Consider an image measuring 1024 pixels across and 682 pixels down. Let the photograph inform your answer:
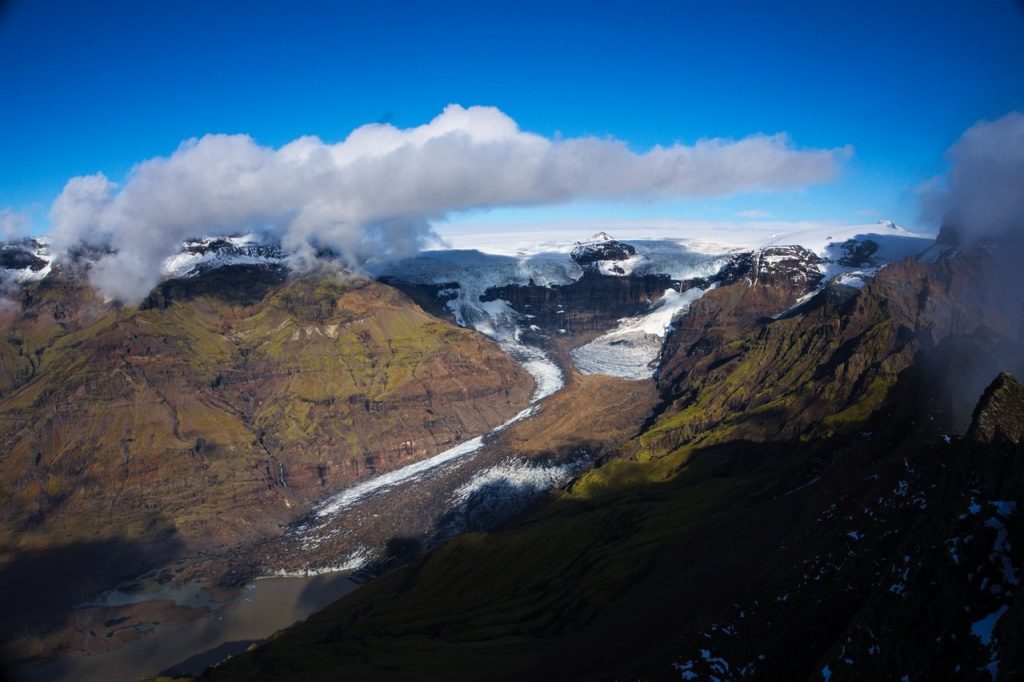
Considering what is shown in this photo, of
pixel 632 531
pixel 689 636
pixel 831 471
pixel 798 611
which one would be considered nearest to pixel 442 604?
pixel 632 531

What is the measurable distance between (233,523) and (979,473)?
190765 millimetres

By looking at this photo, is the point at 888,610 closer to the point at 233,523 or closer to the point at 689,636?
the point at 689,636

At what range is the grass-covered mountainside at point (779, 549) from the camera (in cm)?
2888

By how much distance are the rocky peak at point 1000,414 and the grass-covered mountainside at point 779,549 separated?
0.42ft

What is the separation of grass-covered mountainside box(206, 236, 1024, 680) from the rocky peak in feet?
0.42

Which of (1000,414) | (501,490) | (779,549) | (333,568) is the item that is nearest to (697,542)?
(779,549)

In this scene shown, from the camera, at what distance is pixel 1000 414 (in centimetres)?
3778

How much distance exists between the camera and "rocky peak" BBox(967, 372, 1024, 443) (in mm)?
36250

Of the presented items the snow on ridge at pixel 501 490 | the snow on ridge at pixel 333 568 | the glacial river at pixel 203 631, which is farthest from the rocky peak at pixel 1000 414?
the snow on ridge at pixel 333 568

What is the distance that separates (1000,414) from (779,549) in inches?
727

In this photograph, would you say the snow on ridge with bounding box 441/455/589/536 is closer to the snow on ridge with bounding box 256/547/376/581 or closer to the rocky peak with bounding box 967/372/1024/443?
the snow on ridge with bounding box 256/547/376/581

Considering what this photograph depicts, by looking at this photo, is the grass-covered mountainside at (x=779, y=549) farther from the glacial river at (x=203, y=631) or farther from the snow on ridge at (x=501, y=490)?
the glacial river at (x=203, y=631)

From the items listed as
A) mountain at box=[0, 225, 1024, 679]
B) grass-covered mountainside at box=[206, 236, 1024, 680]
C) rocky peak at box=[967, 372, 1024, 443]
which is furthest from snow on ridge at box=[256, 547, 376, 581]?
rocky peak at box=[967, 372, 1024, 443]

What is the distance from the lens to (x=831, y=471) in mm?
72562
